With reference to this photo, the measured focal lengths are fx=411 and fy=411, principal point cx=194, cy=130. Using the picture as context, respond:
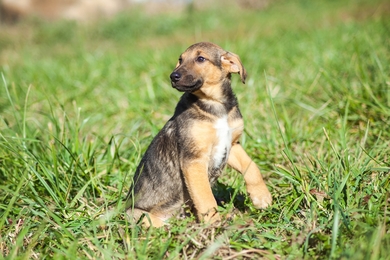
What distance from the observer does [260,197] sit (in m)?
3.17

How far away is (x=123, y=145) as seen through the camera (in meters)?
4.84

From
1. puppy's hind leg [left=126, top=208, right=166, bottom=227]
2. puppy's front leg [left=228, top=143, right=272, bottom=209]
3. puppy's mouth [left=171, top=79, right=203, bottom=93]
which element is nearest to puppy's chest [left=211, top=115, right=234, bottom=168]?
puppy's front leg [left=228, top=143, right=272, bottom=209]

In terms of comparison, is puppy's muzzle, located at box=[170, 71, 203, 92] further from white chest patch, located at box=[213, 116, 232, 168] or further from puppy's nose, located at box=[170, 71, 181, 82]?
white chest patch, located at box=[213, 116, 232, 168]

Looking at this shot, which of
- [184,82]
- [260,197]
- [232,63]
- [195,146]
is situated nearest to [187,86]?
[184,82]

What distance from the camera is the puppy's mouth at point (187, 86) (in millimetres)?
2936

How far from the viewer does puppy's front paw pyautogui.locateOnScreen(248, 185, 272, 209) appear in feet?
10.4

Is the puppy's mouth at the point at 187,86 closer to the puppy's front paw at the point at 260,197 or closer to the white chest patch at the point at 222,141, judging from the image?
the white chest patch at the point at 222,141

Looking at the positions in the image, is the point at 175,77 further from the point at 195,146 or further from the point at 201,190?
the point at 201,190

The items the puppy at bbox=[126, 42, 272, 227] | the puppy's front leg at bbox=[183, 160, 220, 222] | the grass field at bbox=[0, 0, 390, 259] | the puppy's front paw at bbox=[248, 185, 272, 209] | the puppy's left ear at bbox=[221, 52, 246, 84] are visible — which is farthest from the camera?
the puppy's left ear at bbox=[221, 52, 246, 84]

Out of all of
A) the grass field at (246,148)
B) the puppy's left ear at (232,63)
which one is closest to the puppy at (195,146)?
the puppy's left ear at (232,63)

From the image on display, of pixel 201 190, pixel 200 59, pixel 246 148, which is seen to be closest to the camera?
pixel 201 190

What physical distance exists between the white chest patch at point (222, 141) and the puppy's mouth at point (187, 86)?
0.30m

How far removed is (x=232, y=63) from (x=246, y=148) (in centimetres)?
131

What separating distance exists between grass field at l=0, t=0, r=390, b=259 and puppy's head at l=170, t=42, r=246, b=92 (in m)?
0.32
